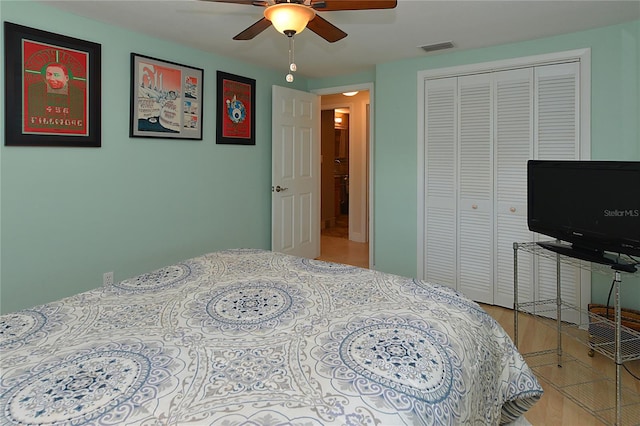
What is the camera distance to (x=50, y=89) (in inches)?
104

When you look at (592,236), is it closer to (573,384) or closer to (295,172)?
(573,384)

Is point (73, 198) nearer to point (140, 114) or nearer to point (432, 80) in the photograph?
point (140, 114)

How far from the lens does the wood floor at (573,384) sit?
202 cm

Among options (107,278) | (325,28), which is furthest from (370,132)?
(107,278)

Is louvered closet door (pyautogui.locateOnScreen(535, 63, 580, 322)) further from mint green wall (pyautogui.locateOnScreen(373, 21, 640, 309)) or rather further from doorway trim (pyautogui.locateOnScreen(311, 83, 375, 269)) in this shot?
doorway trim (pyautogui.locateOnScreen(311, 83, 375, 269))

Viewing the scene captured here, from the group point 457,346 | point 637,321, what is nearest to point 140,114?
point 457,346

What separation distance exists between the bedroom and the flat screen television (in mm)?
901

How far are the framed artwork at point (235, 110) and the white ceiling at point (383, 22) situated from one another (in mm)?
316

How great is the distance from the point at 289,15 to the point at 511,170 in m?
2.47

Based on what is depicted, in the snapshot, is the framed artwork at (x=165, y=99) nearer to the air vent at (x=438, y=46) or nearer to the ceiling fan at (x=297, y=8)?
the ceiling fan at (x=297, y=8)

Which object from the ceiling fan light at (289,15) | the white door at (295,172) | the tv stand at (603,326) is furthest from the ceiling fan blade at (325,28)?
the white door at (295,172)

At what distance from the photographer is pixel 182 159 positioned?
3.52m

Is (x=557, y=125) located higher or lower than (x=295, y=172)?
higher

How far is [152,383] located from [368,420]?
57cm
